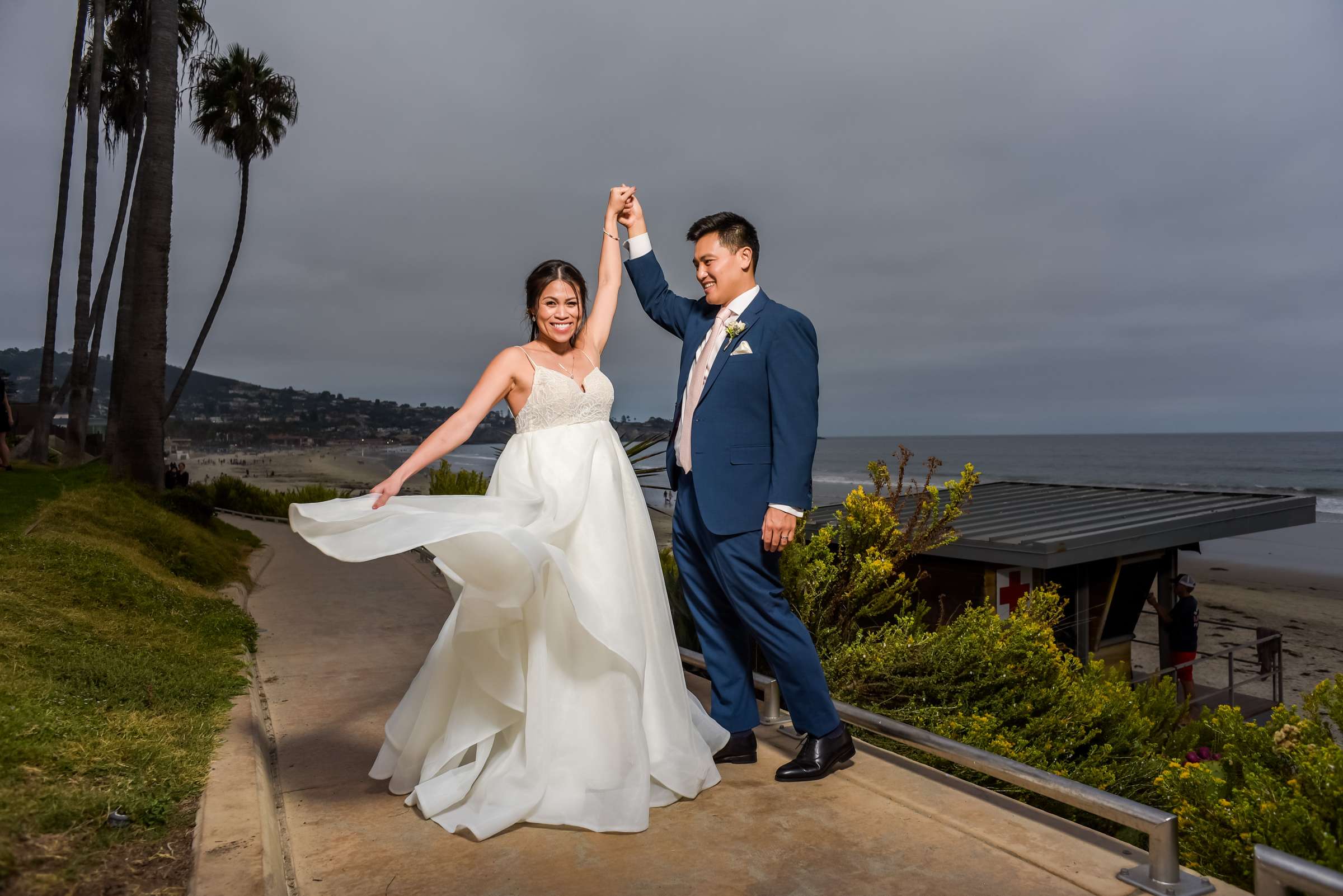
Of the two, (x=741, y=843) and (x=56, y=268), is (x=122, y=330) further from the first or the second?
(x=741, y=843)

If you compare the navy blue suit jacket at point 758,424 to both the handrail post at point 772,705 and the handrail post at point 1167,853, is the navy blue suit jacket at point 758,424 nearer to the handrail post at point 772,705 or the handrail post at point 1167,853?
the handrail post at point 772,705

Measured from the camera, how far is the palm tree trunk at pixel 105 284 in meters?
20.0

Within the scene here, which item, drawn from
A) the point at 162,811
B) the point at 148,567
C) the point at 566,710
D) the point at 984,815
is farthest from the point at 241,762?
the point at 148,567

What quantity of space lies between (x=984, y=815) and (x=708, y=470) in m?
1.60

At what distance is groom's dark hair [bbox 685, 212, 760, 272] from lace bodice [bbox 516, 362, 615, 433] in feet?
2.82

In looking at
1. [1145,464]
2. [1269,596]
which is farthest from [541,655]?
[1145,464]

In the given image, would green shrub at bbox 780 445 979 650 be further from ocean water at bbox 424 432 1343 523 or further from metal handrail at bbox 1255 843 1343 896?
ocean water at bbox 424 432 1343 523

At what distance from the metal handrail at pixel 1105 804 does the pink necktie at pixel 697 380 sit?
1346mm

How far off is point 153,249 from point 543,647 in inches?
401

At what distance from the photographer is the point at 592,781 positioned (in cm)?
296

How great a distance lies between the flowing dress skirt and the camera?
9.31ft

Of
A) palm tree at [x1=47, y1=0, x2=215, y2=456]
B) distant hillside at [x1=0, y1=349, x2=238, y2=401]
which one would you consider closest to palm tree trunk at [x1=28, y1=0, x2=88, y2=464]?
palm tree at [x1=47, y1=0, x2=215, y2=456]

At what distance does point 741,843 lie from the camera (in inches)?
110

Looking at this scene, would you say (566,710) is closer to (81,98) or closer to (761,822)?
(761,822)
